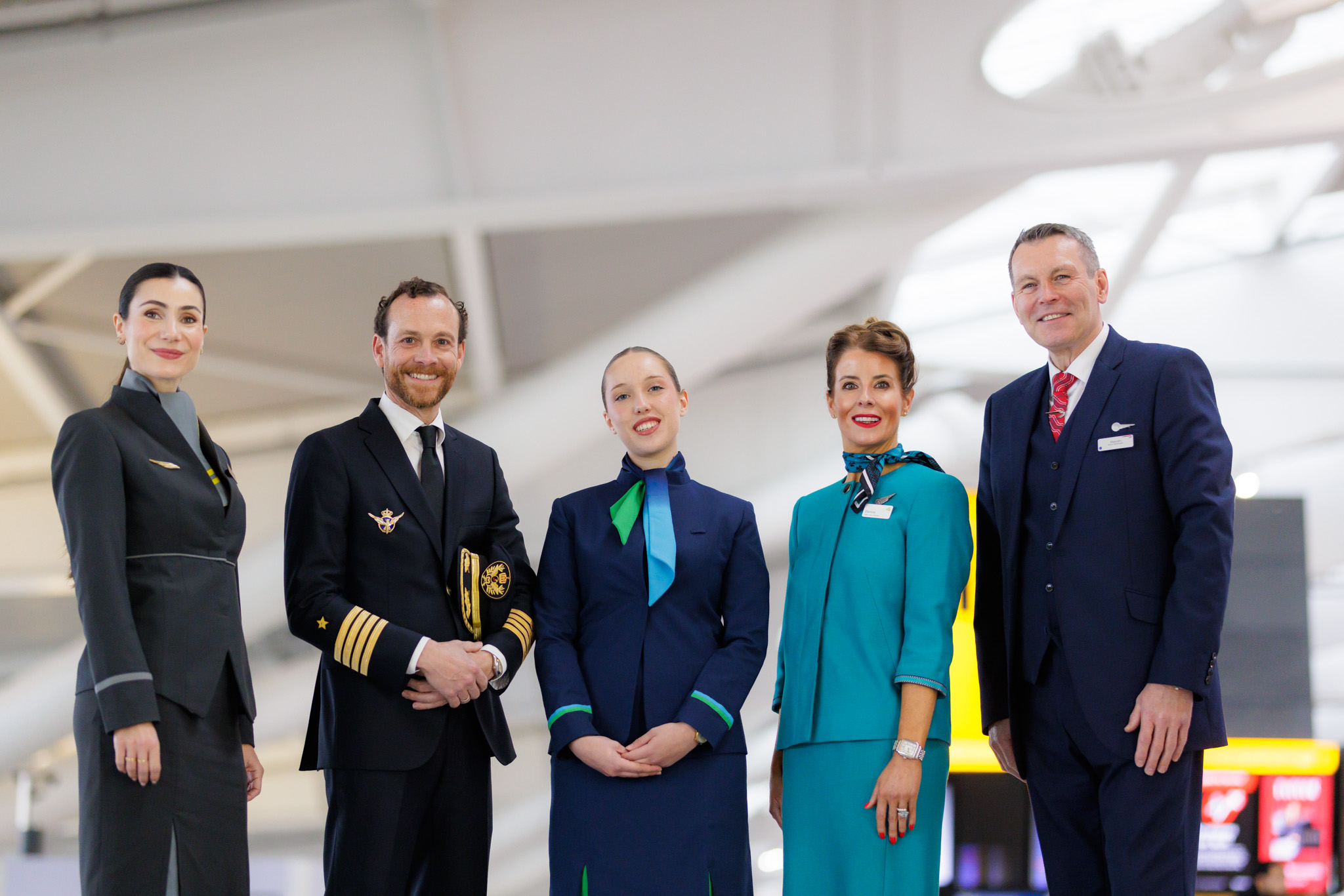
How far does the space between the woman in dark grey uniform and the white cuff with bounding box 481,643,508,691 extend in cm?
64

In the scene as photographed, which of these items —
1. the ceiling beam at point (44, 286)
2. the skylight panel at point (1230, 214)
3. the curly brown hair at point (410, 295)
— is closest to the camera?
the curly brown hair at point (410, 295)

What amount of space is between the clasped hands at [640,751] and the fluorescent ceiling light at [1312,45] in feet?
18.7

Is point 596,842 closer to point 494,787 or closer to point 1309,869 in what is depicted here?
point 1309,869

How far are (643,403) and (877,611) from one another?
860 millimetres

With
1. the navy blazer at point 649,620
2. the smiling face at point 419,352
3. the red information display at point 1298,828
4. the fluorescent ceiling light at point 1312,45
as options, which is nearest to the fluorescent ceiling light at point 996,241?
the fluorescent ceiling light at point 1312,45

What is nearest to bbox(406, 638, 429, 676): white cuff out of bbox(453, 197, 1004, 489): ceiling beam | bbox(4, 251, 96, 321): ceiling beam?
bbox(453, 197, 1004, 489): ceiling beam

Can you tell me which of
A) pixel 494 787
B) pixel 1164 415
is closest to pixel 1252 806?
pixel 1164 415

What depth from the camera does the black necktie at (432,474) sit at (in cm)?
312

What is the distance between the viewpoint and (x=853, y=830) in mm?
2793

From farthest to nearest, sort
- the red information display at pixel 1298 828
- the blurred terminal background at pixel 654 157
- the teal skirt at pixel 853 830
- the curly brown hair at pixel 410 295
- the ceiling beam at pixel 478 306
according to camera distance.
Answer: the ceiling beam at pixel 478 306 < the blurred terminal background at pixel 654 157 < the red information display at pixel 1298 828 < the curly brown hair at pixel 410 295 < the teal skirt at pixel 853 830

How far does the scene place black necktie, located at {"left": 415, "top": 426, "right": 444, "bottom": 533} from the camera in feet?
10.2

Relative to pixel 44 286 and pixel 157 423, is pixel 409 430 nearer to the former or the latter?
pixel 157 423

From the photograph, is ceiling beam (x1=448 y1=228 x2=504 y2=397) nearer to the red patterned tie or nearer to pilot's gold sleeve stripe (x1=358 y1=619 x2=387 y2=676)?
pilot's gold sleeve stripe (x1=358 y1=619 x2=387 y2=676)

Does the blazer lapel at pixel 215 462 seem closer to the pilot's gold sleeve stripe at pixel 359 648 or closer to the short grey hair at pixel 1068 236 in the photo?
the pilot's gold sleeve stripe at pixel 359 648
